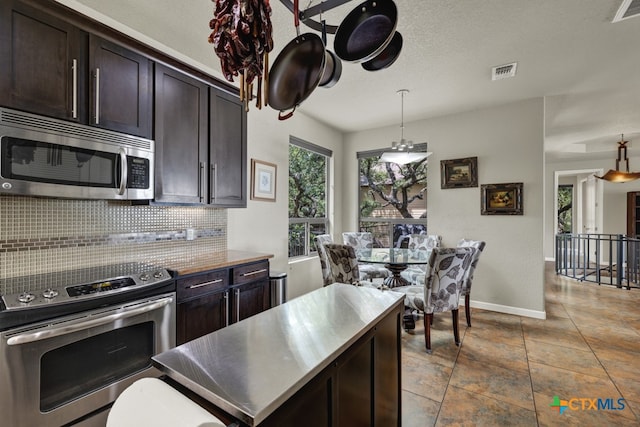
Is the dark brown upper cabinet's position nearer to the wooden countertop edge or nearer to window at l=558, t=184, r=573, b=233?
the wooden countertop edge

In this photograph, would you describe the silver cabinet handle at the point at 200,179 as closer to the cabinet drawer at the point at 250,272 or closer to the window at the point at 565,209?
the cabinet drawer at the point at 250,272

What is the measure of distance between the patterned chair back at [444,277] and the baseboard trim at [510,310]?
5.05 ft

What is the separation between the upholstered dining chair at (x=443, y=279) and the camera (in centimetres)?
265

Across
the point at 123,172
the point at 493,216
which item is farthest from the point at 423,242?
the point at 123,172

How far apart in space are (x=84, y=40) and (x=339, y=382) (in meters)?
2.27

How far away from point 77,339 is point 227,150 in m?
1.75

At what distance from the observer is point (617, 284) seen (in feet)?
16.8

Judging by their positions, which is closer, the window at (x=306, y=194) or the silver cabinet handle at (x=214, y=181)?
the silver cabinet handle at (x=214, y=181)

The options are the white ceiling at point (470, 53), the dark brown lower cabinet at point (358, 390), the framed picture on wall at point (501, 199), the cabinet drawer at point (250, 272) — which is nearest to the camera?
the dark brown lower cabinet at point (358, 390)

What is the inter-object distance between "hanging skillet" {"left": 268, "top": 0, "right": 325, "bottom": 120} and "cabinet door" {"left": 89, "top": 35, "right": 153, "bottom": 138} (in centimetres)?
122

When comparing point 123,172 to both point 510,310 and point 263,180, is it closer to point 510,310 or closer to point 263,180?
point 263,180

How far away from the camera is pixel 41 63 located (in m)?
1.56

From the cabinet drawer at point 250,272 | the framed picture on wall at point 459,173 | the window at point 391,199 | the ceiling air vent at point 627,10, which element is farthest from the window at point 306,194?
the ceiling air vent at point 627,10

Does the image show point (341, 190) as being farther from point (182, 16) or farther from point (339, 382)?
point (339, 382)
